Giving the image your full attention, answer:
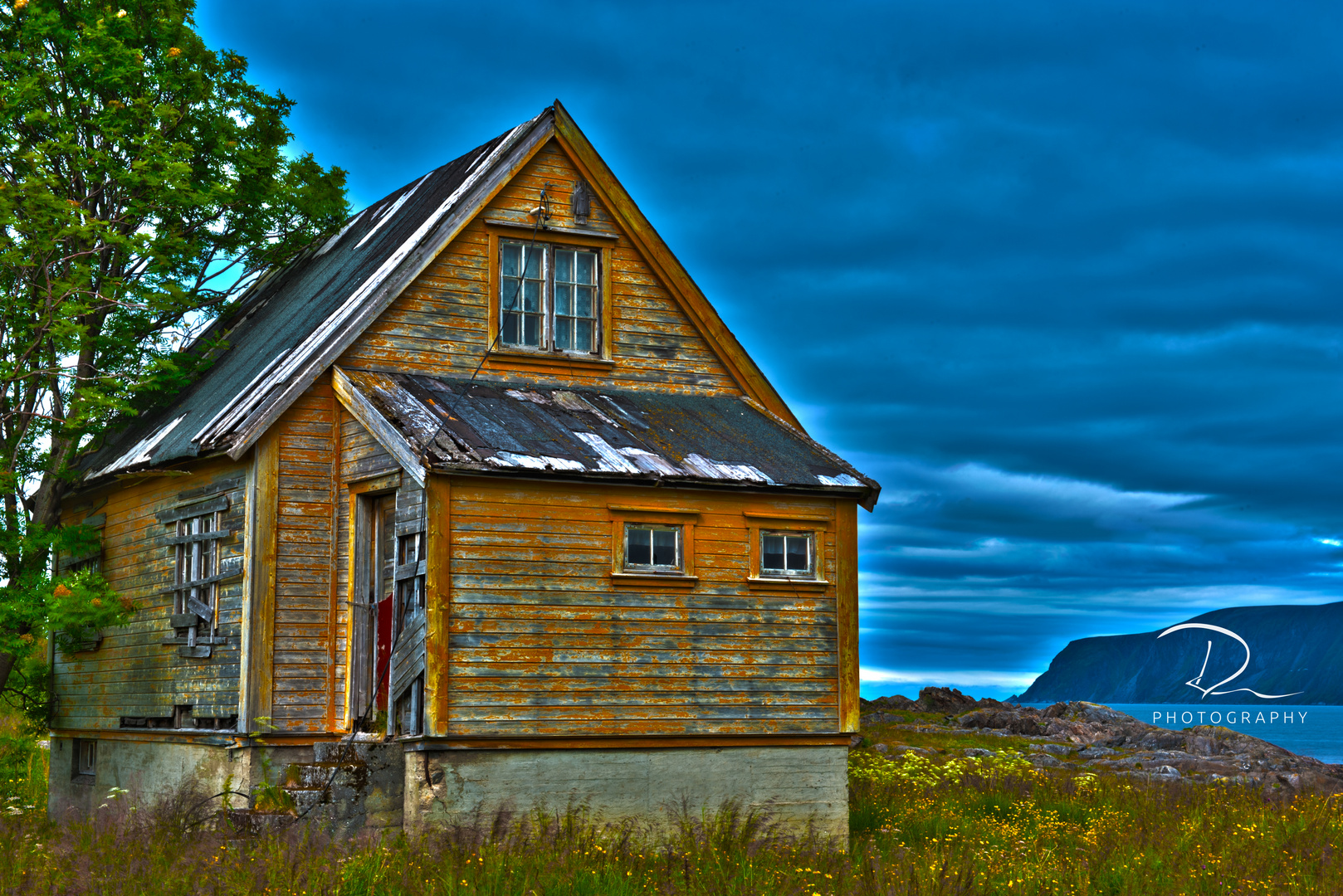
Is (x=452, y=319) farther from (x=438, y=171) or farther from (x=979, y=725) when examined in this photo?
(x=979, y=725)

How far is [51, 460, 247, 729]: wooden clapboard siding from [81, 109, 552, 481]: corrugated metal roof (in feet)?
1.71

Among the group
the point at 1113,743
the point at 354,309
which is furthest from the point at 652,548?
the point at 1113,743

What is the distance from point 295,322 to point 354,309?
2.78 metres

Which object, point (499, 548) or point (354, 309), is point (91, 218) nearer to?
point (354, 309)

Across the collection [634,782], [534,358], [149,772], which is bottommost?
[149,772]

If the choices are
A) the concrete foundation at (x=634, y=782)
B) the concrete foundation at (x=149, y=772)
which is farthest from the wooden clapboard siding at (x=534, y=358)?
the concrete foundation at (x=634, y=782)

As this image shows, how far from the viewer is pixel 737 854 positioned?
1300 centimetres

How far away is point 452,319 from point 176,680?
218 inches

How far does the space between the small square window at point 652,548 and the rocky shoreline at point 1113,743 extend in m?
11.6

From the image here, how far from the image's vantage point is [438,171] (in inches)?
816

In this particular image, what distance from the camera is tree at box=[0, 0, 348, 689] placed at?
18.9 metres

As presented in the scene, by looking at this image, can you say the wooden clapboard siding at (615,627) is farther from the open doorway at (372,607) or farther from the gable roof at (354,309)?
the gable roof at (354,309)

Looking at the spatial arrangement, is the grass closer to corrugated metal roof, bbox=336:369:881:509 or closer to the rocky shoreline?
corrugated metal roof, bbox=336:369:881:509

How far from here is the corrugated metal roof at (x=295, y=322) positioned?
15602mm
